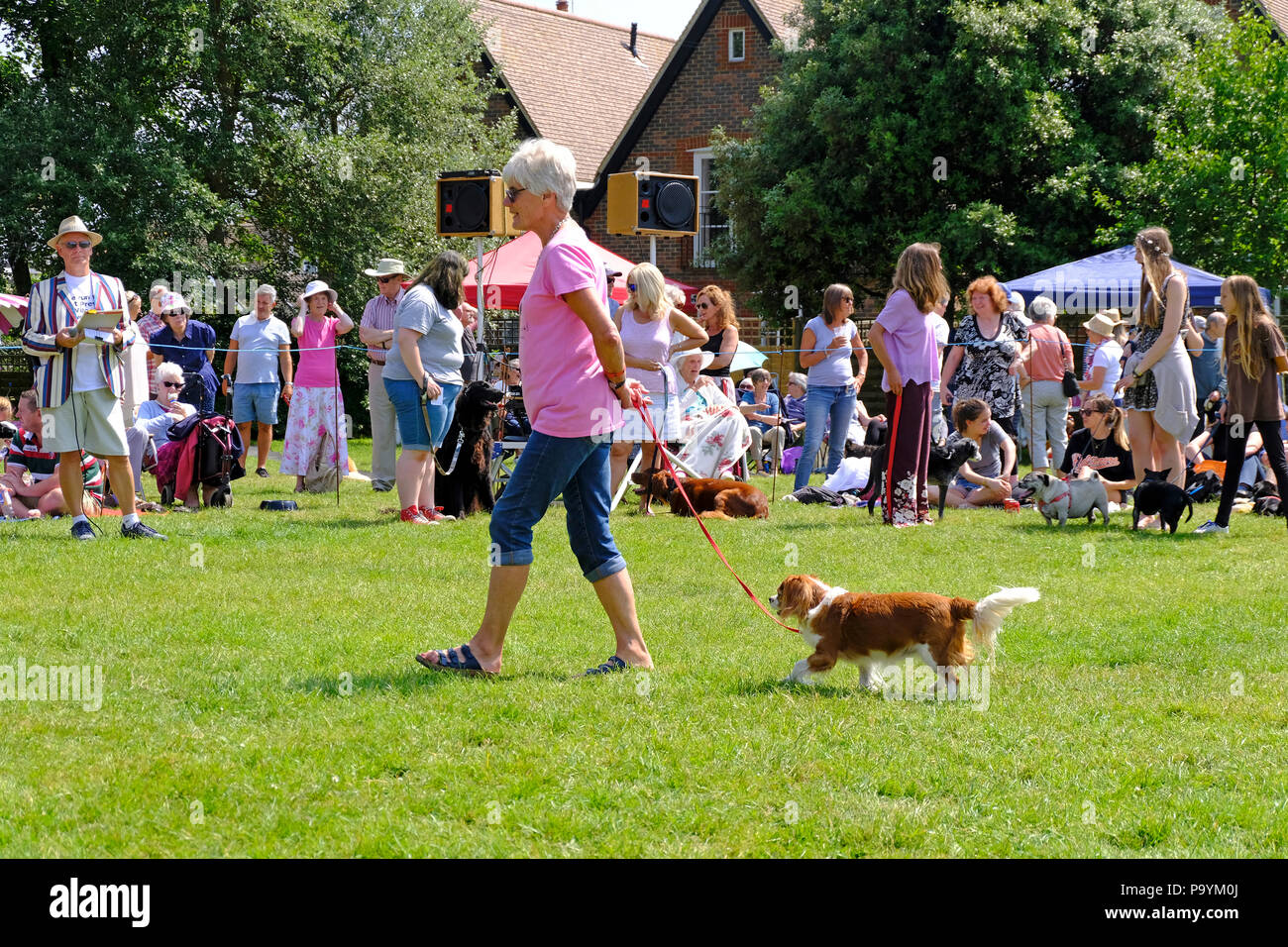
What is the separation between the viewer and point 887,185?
80.7 ft

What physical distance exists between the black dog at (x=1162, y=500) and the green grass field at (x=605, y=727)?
2110mm

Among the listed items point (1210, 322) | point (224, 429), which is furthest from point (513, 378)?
point (1210, 322)

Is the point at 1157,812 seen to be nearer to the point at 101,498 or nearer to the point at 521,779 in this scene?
Answer: the point at 521,779

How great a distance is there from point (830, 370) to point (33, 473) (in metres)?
6.58

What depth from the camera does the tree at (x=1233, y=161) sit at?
19203mm

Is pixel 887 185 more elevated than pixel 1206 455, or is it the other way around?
pixel 887 185

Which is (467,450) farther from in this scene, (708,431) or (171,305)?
(171,305)

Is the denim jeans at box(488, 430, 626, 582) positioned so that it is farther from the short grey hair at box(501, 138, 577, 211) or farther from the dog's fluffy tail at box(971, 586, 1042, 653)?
the dog's fluffy tail at box(971, 586, 1042, 653)

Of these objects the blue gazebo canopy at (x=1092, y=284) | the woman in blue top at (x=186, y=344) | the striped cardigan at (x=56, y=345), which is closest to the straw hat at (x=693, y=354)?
the striped cardigan at (x=56, y=345)

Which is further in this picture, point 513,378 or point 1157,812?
point 513,378

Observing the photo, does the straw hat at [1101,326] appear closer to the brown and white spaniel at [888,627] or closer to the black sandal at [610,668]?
the brown and white spaniel at [888,627]

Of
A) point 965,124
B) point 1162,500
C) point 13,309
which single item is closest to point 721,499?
point 1162,500

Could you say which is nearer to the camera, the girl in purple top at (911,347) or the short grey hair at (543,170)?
the short grey hair at (543,170)
